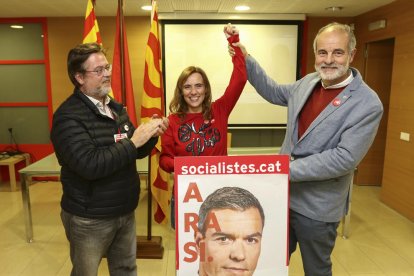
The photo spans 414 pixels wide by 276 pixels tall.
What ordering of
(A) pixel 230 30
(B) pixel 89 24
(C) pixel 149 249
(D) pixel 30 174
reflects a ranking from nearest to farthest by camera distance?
1. (A) pixel 230 30
2. (B) pixel 89 24
3. (C) pixel 149 249
4. (D) pixel 30 174

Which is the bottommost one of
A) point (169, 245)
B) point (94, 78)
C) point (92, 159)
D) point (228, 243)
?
point (169, 245)

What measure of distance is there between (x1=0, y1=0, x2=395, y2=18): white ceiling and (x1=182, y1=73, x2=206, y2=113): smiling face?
2606 millimetres

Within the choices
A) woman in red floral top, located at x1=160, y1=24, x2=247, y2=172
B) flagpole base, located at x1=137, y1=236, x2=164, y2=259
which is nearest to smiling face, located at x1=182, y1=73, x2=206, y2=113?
woman in red floral top, located at x1=160, y1=24, x2=247, y2=172

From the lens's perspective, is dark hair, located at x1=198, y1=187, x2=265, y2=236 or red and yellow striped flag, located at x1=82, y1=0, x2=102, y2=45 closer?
dark hair, located at x1=198, y1=187, x2=265, y2=236

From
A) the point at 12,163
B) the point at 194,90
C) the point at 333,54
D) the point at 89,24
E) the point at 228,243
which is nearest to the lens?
the point at 228,243

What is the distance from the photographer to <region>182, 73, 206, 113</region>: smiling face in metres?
1.78

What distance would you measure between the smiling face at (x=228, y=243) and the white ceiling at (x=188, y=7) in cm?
339

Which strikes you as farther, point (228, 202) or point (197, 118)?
point (197, 118)

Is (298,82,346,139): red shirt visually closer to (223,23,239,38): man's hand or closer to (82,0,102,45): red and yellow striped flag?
(223,23,239,38): man's hand

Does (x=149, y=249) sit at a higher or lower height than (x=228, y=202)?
lower

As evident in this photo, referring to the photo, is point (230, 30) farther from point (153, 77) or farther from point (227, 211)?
point (153, 77)

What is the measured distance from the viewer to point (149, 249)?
2902mm

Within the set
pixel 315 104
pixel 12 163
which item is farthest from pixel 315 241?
pixel 12 163

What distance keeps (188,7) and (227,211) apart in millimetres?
3750
